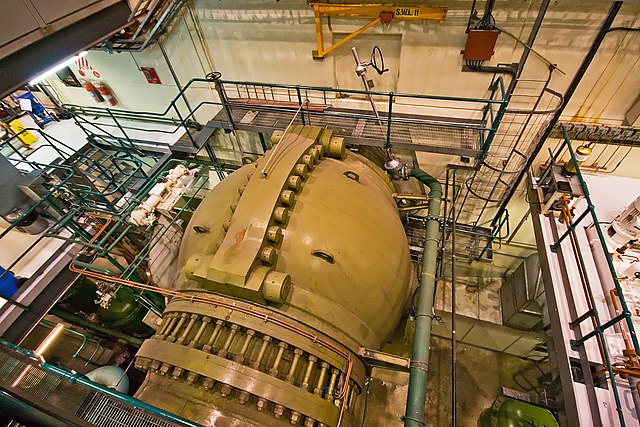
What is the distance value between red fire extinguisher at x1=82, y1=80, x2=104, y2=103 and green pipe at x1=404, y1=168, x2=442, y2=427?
9072 mm

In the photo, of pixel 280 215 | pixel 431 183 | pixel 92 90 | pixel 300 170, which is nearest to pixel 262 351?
pixel 280 215

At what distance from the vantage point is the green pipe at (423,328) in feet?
10.6

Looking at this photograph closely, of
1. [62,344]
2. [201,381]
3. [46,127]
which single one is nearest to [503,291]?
[201,381]

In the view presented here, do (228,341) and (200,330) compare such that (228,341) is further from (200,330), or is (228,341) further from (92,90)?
(92,90)

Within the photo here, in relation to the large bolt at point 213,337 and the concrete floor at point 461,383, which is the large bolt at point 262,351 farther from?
the concrete floor at point 461,383

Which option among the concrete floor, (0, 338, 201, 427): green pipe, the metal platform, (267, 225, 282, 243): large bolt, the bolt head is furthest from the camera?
the concrete floor

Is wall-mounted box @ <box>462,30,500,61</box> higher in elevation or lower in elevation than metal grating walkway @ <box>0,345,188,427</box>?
higher

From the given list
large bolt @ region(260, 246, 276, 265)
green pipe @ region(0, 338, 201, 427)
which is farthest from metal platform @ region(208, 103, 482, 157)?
green pipe @ region(0, 338, 201, 427)

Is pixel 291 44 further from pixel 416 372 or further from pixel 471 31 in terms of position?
pixel 416 372

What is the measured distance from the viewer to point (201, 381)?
102 inches

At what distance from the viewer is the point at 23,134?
25.0 ft

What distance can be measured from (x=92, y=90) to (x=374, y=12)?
25.4 feet

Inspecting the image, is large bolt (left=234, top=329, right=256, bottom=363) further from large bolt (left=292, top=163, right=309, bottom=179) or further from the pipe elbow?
the pipe elbow

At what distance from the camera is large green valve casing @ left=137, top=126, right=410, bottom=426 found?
8.20 ft
